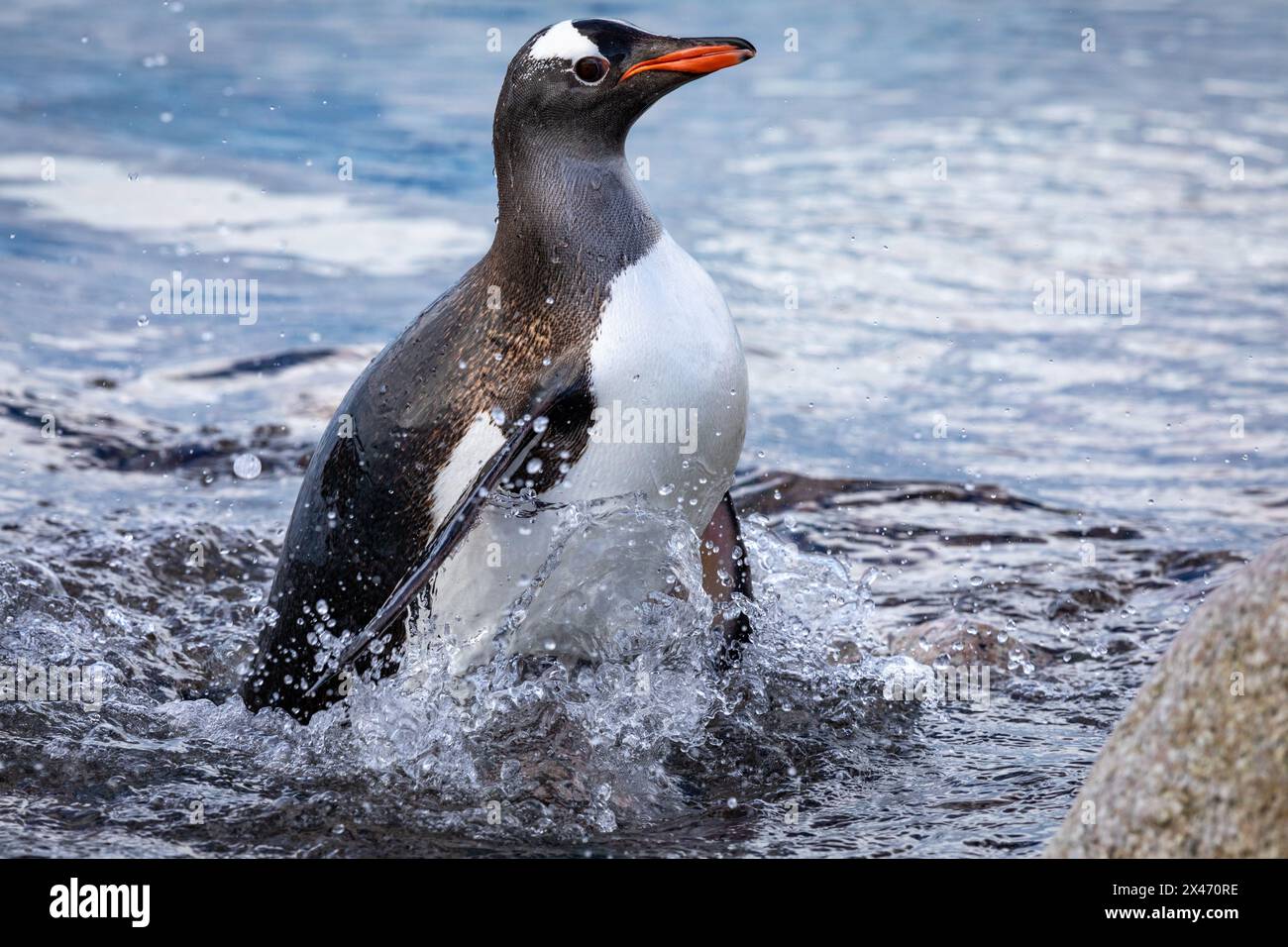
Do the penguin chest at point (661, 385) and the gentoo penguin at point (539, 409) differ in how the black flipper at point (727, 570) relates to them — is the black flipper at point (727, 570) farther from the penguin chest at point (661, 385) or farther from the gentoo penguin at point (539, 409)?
the penguin chest at point (661, 385)

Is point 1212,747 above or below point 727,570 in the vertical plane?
above

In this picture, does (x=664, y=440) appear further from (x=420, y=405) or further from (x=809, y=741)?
(x=809, y=741)

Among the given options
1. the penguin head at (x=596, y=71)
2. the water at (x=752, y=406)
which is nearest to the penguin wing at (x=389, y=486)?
the water at (x=752, y=406)

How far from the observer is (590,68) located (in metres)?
3.58

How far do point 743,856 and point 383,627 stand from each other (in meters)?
0.91

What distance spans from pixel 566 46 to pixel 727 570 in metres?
1.36

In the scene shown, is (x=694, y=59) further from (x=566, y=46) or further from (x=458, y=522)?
(x=458, y=522)

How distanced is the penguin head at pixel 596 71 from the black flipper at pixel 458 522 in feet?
2.19

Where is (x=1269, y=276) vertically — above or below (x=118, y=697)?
above

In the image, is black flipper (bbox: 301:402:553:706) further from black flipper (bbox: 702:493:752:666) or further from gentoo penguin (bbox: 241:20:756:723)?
black flipper (bbox: 702:493:752:666)

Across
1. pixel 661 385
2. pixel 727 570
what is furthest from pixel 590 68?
pixel 727 570

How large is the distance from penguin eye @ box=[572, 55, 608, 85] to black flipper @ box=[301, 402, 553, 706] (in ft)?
2.42
